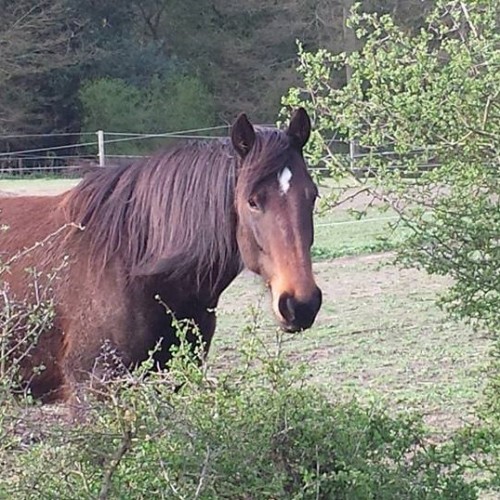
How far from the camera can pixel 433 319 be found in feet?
27.5

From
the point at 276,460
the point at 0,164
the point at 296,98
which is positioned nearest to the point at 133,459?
the point at 276,460

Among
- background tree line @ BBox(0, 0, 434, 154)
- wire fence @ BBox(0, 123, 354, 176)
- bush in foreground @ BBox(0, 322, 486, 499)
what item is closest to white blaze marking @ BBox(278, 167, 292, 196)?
bush in foreground @ BBox(0, 322, 486, 499)

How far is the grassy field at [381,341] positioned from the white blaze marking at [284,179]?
445mm

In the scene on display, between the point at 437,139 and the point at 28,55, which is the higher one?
the point at 28,55

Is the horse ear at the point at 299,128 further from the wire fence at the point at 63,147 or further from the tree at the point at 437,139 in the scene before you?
the wire fence at the point at 63,147

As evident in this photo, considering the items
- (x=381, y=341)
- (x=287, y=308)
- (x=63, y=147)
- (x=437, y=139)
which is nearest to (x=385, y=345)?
(x=381, y=341)

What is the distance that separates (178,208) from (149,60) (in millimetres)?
25873

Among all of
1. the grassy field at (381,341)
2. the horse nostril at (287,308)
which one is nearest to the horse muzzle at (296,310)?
the horse nostril at (287,308)

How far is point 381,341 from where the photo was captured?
24.7ft

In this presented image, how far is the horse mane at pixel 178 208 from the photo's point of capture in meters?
3.83

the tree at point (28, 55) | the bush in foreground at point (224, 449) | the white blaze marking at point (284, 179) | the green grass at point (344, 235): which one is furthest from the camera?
the tree at point (28, 55)

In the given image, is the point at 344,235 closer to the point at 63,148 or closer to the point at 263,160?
the point at 263,160

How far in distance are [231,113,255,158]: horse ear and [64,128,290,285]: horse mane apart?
32 mm

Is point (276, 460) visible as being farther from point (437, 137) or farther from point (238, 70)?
point (238, 70)
